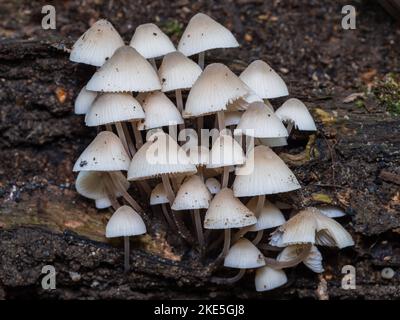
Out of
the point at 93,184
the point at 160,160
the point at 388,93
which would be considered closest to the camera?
the point at 160,160

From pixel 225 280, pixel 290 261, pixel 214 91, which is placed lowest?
pixel 225 280

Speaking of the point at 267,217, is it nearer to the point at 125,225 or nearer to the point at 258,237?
the point at 258,237

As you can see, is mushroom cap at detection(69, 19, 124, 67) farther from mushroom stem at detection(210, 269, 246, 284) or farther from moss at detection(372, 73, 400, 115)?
moss at detection(372, 73, 400, 115)

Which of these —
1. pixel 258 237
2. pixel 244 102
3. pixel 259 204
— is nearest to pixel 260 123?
pixel 244 102

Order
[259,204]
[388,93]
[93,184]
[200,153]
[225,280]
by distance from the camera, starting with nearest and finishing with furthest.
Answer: [200,153] < [259,204] < [225,280] < [93,184] < [388,93]

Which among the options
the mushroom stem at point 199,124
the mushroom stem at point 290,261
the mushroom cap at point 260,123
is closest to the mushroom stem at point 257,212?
the mushroom stem at point 290,261

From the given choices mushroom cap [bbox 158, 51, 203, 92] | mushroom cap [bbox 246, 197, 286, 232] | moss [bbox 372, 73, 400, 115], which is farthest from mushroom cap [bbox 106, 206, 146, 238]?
moss [bbox 372, 73, 400, 115]

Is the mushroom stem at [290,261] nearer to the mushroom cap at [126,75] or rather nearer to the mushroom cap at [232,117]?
the mushroom cap at [232,117]
